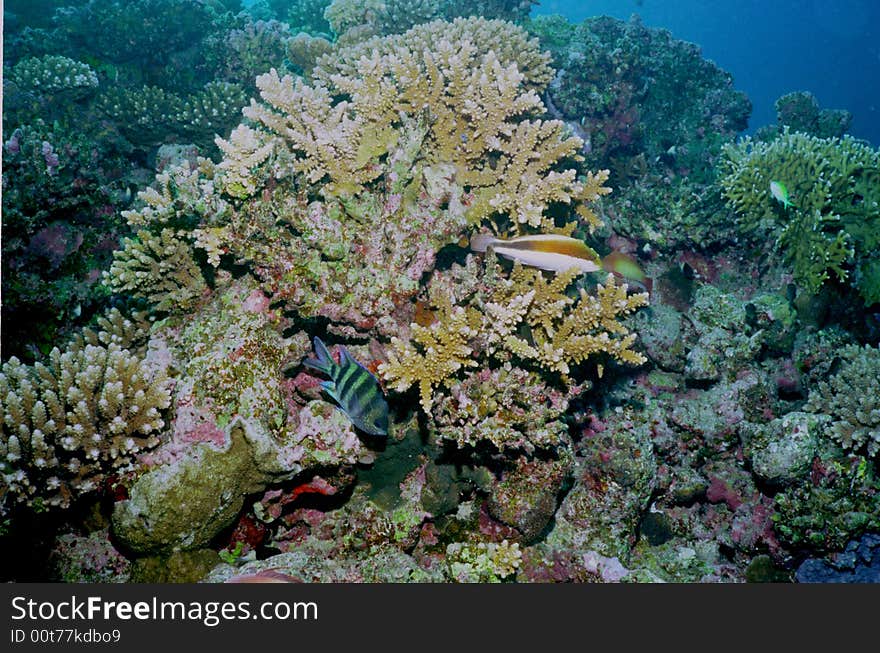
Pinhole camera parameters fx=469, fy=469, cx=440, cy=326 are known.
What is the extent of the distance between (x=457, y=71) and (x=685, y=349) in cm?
382

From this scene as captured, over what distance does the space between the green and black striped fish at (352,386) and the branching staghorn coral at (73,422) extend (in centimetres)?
120

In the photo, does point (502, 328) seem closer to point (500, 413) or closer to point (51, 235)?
point (500, 413)

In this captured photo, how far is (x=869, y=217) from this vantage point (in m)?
5.94

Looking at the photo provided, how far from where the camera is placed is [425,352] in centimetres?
339

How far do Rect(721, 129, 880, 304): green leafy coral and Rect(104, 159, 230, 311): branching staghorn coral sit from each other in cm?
647

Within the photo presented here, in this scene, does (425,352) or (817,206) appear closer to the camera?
(425,352)

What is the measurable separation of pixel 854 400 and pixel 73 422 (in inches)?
263

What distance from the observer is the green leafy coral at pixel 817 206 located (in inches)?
218

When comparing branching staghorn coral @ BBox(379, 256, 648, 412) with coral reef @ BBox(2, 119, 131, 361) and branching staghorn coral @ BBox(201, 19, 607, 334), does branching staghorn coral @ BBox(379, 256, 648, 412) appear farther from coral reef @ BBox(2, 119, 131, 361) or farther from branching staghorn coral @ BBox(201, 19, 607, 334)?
coral reef @ BBox(2, 119, 131, 361)

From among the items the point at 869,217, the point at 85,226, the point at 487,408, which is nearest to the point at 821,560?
the point at 487,408

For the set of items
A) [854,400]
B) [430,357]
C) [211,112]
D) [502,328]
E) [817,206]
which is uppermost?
[817,206]

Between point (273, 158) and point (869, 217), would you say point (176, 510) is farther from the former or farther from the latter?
point (869, 217)

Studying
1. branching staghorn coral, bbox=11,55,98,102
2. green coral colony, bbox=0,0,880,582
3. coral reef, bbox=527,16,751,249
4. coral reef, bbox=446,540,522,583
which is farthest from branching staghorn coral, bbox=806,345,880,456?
branching staghorn coral, bbox=11,55,98,102

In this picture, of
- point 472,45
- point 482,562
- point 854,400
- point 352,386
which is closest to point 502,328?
point 352,386
